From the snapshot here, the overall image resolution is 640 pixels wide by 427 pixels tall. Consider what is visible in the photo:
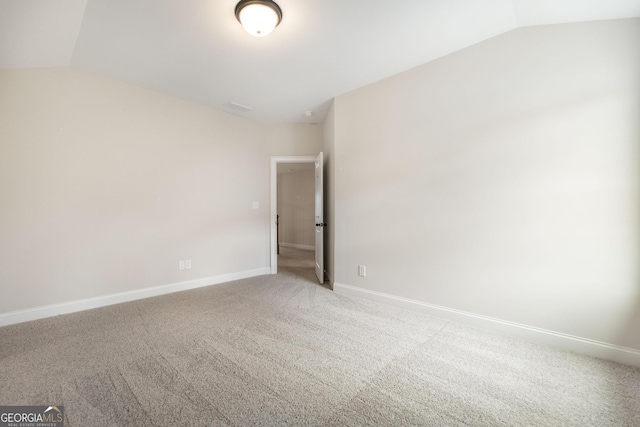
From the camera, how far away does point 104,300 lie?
109 inches

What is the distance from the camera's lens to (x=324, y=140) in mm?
4125

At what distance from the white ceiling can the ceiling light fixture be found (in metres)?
0.08

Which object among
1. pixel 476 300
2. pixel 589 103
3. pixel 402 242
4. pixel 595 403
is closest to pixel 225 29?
pixel 402 242

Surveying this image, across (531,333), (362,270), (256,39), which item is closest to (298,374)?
(362,270)

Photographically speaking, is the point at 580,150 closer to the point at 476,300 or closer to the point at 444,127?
the point at 444,127

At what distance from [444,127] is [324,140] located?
6.83 ft

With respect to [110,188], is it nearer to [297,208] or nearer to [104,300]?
[104,300]

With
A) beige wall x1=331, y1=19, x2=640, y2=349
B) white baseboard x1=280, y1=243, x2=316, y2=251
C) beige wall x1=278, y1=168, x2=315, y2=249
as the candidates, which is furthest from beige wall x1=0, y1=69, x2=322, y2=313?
beige wall x1=278, y1=168, x2=315, y2=249

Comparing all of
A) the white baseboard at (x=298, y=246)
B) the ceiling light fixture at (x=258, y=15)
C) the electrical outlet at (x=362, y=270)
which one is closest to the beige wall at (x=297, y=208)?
the white baseboard at (x=298, y=246)

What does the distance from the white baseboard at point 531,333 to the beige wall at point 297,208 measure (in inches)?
187

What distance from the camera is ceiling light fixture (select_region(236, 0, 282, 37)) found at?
5.64 ft

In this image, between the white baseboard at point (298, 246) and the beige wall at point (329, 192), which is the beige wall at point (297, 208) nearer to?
the white baseboard at point (298, 246)

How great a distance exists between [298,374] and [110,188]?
9.75 feet

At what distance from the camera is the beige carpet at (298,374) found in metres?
1.30
